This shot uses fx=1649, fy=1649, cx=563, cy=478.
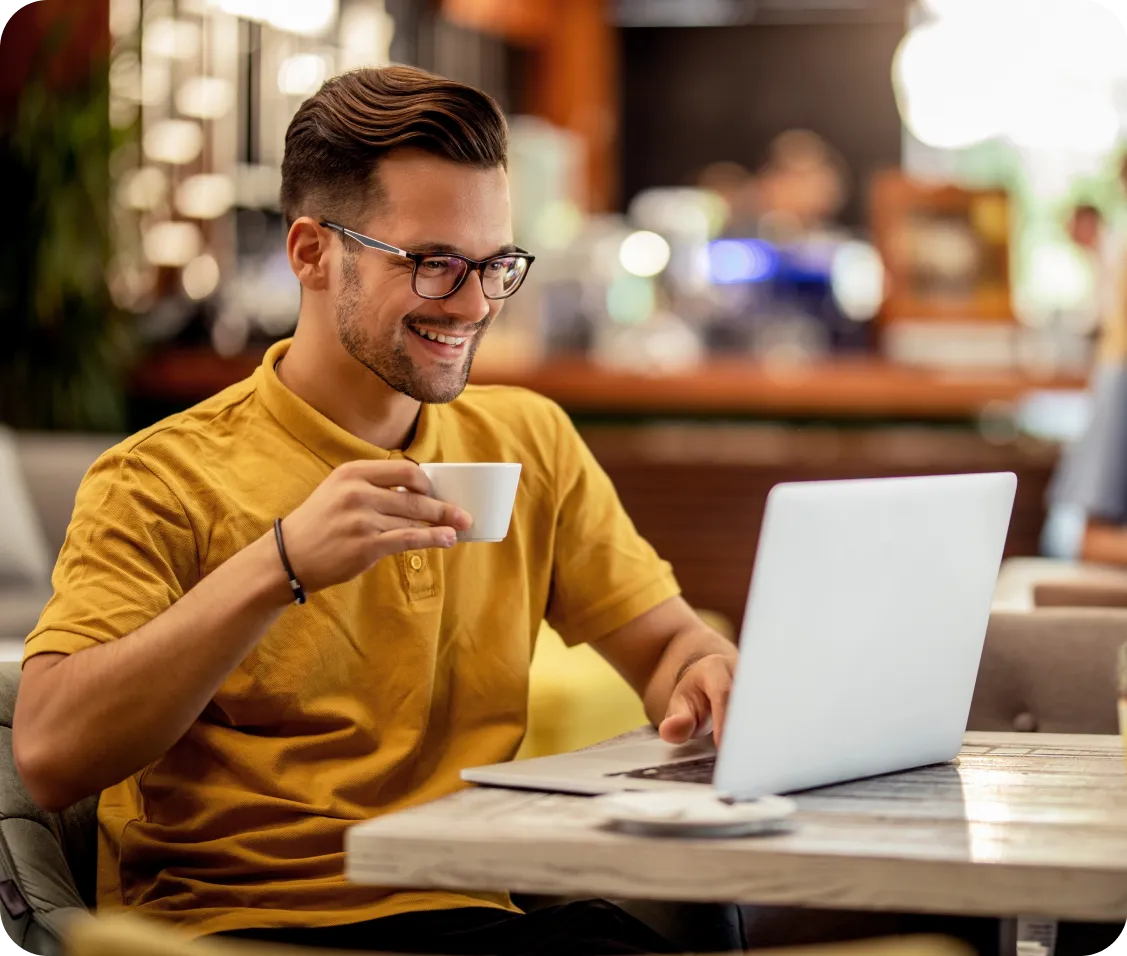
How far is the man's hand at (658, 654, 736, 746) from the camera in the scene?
5.06 ft

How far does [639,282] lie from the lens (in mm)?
6988

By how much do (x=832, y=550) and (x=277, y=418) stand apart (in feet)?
2.15

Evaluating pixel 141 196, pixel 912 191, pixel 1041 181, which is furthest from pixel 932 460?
pixel 1041 181

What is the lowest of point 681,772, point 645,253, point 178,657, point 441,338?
point 681,772

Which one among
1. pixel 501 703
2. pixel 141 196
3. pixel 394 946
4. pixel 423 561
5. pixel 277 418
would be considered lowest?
pixel 394 946

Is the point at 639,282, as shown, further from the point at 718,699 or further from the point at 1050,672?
the point at 718,699

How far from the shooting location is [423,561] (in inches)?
65.1

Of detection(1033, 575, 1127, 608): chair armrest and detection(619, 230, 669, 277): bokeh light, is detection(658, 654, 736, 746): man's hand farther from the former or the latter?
detection(619, 230, 669, 277): bokeh light

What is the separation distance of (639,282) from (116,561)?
5638 millimetres

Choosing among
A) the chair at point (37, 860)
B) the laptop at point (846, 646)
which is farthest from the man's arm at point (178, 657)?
the laptop at point (846, 646)

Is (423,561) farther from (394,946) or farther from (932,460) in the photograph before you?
(932,460)

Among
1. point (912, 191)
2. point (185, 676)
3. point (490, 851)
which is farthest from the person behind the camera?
point (912, 191)

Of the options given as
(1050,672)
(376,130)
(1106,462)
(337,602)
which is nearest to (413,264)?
(376,130)

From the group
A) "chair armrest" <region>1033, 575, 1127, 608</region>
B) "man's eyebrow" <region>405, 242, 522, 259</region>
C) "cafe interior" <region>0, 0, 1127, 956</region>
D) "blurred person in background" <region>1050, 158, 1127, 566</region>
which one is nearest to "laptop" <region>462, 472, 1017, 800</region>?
"man's eyebrow" <region>405, 242, 522, 259</region>
